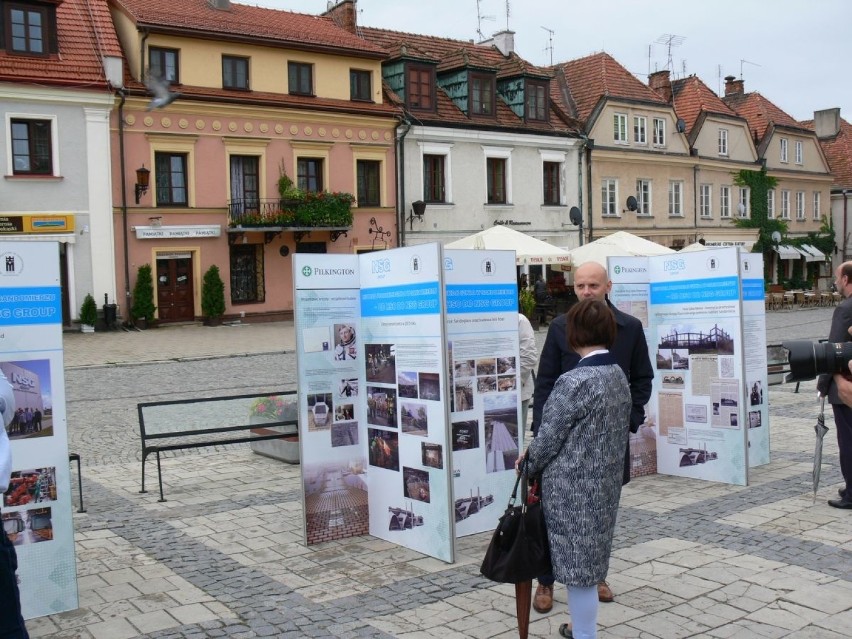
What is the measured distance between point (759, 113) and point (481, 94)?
65.9 ft

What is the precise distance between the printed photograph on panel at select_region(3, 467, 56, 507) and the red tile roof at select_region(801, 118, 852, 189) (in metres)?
51.7

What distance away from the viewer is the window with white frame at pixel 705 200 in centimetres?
4034

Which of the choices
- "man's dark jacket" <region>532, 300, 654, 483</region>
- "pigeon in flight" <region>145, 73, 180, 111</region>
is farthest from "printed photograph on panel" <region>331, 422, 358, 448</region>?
"pigeon in flight" <region>145, 73, 180, 111</region>

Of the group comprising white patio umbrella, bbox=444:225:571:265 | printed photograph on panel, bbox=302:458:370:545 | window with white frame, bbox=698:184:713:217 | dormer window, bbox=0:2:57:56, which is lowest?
printed photograph on panel, bbox=302:458:370:545

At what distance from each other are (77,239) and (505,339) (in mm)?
20458

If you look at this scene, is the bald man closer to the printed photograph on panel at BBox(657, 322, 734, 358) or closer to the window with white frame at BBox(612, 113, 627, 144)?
the printed photograph on panel at BBox(657, 322, 734, 358)

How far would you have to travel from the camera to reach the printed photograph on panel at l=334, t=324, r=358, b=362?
22.4 feet

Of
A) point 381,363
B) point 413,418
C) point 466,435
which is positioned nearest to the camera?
point 413,418

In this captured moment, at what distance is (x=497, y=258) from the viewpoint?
6.84 metres

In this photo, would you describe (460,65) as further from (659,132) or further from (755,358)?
(755,358)

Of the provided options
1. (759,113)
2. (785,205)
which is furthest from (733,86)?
(785,205)

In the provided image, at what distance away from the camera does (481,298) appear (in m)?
6.73

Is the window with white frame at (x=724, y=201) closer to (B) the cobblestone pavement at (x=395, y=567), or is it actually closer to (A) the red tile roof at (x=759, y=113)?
(A) the red tile roof at (x=759, y=113)

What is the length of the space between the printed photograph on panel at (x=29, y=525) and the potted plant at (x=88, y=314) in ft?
66.4
